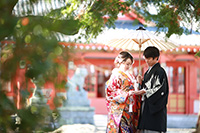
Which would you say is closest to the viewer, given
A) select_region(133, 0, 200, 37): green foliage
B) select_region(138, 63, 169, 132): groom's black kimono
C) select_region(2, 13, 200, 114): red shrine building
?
select_region(138, 63, 169, 132): groom's black kimono

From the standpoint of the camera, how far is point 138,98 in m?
4.03

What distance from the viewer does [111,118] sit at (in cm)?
404

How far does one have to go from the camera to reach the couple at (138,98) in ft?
12.0

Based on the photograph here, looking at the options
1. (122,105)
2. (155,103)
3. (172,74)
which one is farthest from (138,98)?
(172,74)

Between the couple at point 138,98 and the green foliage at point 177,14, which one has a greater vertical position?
the green foliage at point 177,14

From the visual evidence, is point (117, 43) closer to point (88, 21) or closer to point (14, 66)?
point (88, 21)

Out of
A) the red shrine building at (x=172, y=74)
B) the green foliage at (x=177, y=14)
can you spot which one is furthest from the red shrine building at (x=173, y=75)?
the green foliage at (x=177, y=14)

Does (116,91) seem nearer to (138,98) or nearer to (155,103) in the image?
(138,98)

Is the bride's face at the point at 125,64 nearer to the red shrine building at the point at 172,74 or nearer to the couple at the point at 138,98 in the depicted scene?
the couple at the point at 138,98

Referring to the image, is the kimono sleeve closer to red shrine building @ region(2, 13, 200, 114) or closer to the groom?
the groom

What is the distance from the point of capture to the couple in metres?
3.65

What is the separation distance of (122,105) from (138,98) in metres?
0.22

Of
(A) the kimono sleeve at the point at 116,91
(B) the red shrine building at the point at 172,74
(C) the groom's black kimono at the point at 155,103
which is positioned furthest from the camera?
(B) the red shrine building at the point at 172,74

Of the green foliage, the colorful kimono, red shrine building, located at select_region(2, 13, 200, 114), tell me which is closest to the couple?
the colorful kimono
